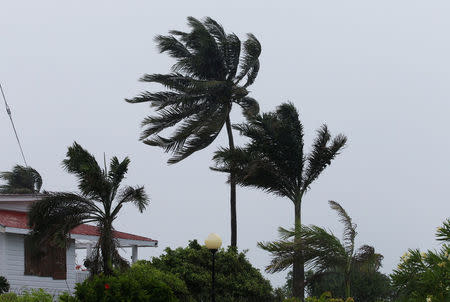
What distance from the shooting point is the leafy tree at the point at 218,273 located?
80.9 feet

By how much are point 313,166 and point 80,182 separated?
11.5m

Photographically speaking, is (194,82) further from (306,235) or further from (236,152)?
(306,235)

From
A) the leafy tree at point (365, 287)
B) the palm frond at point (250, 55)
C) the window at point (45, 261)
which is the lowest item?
the leafy tree at point (365, 287)

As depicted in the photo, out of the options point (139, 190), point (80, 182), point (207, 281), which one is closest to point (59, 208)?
point (80, 182)

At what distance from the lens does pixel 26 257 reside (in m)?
25.5

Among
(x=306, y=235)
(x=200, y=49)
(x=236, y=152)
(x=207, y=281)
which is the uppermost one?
(x=200, y=49)

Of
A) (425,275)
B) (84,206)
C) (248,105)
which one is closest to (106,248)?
(84,206)

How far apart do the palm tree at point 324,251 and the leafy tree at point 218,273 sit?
1.31m

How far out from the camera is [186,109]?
32.5 m

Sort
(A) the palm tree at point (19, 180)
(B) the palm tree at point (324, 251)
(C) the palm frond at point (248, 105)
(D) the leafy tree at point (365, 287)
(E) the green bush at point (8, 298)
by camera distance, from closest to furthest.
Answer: (E) the green bush at point (8, 298) → (B) the palm tree at point (324, 251) → (C) the palm frond at point (248, 105) → (D) the leafy tree at point (365, 287) → (A) the palm tree at point (19, 180)

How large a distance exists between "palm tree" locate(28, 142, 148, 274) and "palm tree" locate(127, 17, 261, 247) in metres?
6.91

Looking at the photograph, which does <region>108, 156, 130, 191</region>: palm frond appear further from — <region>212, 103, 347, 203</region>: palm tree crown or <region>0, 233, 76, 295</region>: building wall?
<region>212, 103, 347, 203</region>: palm tree crown

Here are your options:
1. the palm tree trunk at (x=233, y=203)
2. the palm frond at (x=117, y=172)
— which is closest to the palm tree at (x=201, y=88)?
the palm tree trunk at (x=233, y=203)

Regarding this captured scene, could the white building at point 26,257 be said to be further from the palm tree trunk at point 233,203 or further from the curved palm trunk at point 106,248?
the palm tree trunk at point 233,203
